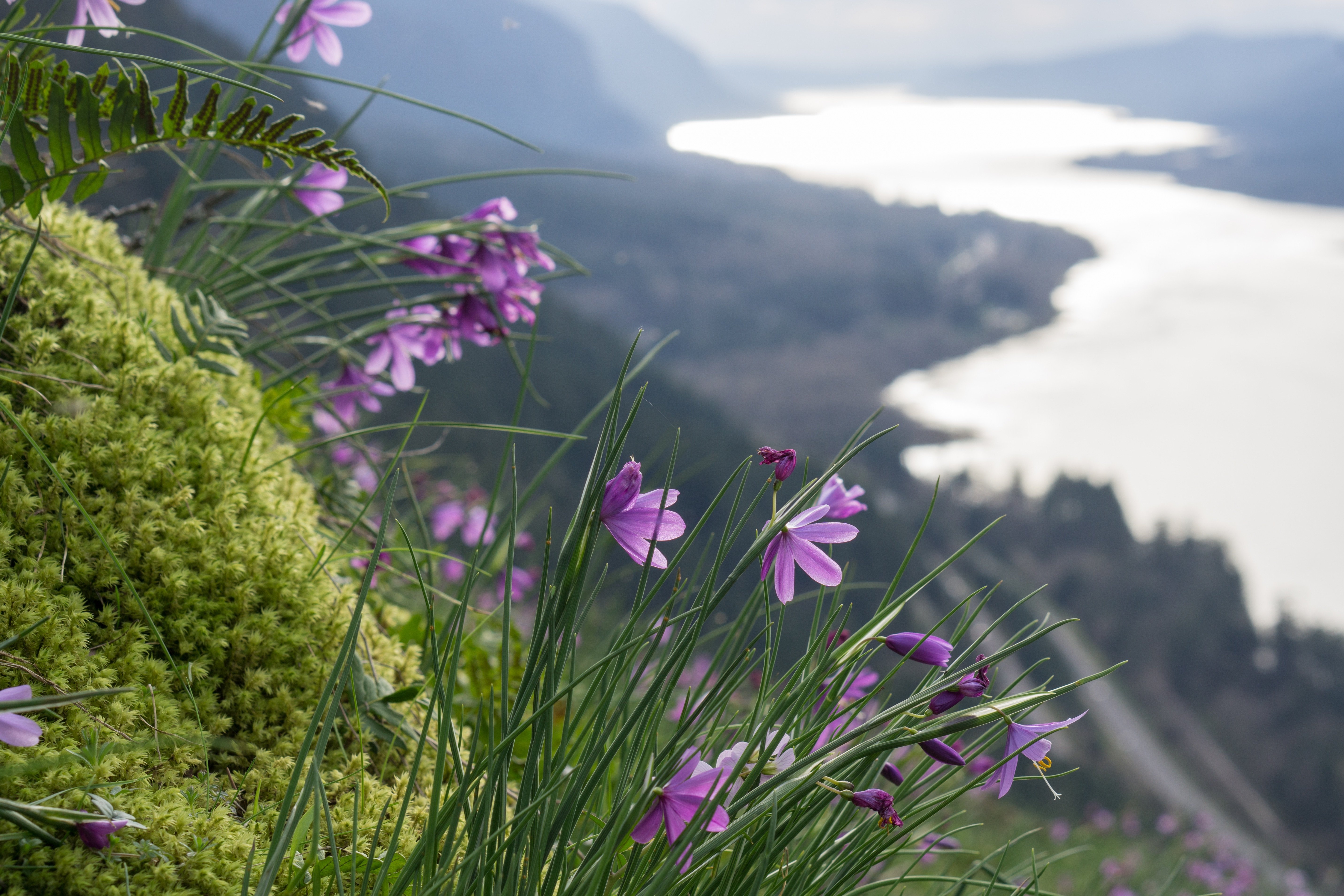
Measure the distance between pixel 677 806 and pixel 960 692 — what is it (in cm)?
30

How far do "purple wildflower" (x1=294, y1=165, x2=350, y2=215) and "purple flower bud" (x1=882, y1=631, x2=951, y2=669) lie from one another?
52.5 inches

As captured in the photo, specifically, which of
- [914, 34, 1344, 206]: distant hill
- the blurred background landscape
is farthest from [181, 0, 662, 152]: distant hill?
[914, 34, 1344, 206]: distant hill

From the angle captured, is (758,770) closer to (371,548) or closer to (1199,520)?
(371,548)

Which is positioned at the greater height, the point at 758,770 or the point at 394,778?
the point at 758,770

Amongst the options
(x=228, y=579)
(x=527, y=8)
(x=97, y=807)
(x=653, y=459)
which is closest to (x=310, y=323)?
(x=228, y=579)

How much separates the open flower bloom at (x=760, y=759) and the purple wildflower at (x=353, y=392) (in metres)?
1.12

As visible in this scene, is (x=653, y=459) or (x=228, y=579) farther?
(x=653, y=459)

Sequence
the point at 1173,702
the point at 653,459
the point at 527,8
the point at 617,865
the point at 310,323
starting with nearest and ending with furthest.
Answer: the point at 617,865
the point at 310,323
the point at 653,459
the point at 527,8
the point at 1173,702

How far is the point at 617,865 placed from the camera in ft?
3.31

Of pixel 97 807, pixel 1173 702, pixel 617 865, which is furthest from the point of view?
pixel 1173 702

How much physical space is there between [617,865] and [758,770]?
1.38ft

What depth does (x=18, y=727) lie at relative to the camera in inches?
24.5

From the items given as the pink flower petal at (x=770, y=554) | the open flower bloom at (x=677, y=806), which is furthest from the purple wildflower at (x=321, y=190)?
the open flower bloom at (x=677, y=806)

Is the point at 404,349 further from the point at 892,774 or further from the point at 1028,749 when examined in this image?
the point at 1028,749
